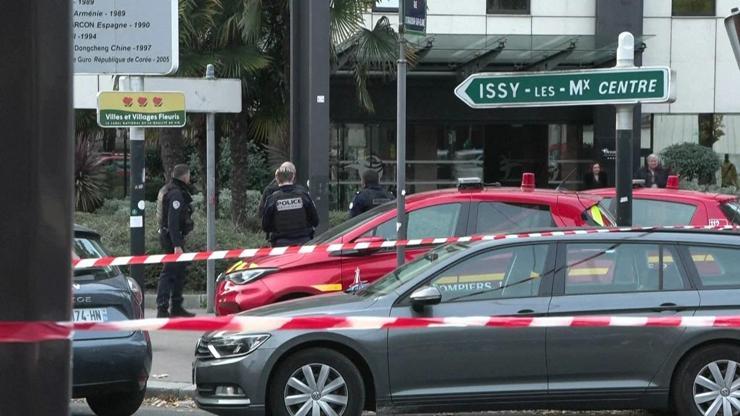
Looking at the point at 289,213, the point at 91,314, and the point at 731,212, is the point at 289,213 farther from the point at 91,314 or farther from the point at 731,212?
the point at 731,212

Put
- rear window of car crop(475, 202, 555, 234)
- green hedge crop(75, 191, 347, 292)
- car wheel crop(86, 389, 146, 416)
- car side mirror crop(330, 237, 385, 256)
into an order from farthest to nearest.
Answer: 1. green hedge crop(75, 191, 347, 292)
2. rear window of car crop(475, 202, 555, 234)
3. car side mirror crop(330, 237, 385, 256)
4. car wheel crop(86, 389, 146, 416)

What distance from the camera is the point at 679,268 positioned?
6.95 meters

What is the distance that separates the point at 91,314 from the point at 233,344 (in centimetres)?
94

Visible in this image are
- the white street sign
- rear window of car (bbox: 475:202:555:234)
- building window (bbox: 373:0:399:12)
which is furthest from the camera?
building window (bbox: 373:0:399:12)

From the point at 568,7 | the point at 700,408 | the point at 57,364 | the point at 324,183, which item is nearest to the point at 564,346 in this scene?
the point at 700,408

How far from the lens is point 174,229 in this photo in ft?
38.5

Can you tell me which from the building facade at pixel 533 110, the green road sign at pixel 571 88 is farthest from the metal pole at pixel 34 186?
the building facade at pixel 533 110

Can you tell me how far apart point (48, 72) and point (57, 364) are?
1.42ft

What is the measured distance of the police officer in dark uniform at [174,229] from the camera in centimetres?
1171

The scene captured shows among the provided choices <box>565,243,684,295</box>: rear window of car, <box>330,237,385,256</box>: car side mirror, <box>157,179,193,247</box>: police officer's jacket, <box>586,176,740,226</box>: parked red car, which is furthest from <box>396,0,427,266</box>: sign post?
<box>157,179,193,247</box>: police officer's jacket

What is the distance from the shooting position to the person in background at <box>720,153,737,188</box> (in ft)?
84.8

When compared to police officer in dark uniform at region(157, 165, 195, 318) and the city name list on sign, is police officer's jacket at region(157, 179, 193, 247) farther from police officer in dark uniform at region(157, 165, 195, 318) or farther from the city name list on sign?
the city name list on sign

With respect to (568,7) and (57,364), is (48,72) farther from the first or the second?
(568,7)

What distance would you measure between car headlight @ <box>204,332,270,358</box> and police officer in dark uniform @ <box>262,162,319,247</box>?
408cm
